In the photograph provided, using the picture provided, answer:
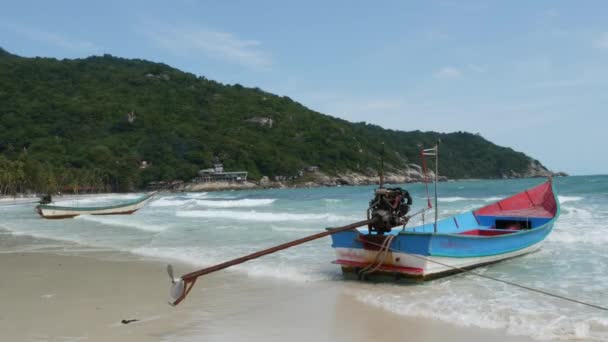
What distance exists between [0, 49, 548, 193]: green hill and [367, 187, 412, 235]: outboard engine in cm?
7500

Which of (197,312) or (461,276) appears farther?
(461,276)

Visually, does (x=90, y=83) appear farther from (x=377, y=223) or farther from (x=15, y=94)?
(x=377, y=223)

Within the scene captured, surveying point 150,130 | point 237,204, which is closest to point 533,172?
point 150,130

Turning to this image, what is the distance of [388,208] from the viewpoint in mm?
8500

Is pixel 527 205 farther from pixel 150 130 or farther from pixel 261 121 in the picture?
pixel 261 121

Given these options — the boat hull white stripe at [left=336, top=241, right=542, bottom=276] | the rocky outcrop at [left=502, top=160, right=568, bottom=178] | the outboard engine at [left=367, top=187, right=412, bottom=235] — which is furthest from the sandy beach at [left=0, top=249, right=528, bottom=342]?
the rocky outcrop at [left=502, top=160, right=568, bottom=178]

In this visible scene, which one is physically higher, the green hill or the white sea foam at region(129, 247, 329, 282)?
the green hill

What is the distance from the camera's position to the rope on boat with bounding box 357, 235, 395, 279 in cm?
859

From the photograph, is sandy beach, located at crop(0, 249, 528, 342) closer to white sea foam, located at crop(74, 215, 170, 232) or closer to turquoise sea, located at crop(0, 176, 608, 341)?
turquoise sea, located at crop(0, 176, 608, 341)

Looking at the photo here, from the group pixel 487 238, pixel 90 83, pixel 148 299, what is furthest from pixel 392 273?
pixel 90 83

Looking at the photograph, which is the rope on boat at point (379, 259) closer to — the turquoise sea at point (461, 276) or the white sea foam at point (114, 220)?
the turquoise sea at point (461, 276)

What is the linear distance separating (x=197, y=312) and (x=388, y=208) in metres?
3.39

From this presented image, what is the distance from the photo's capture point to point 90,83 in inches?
4865

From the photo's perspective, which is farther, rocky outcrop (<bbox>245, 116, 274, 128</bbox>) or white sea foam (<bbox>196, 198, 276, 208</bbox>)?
rocky outcrop (<bbox>245, 116, 274, 128</bbox>)
